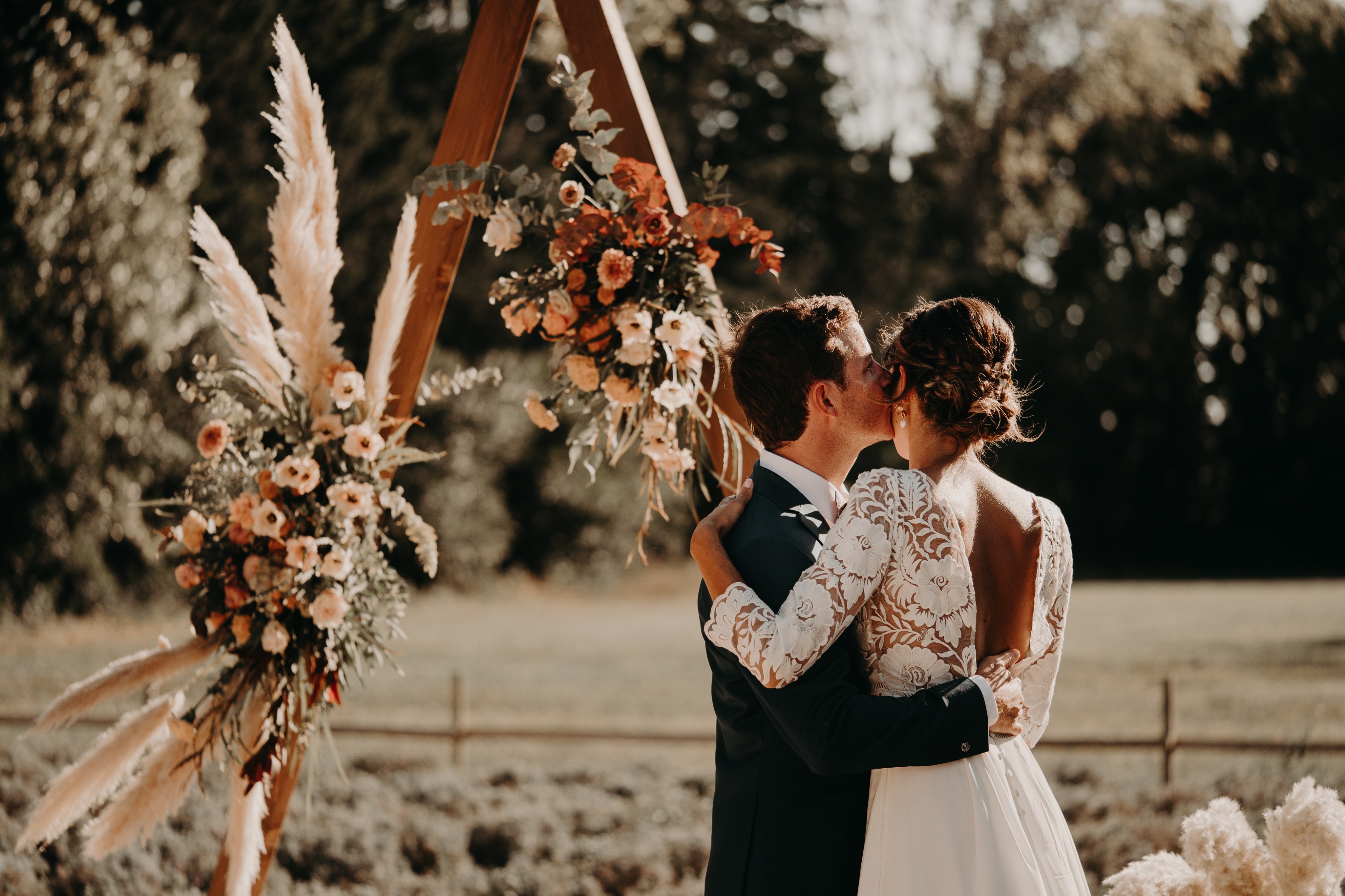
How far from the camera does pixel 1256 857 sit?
8.60 feet

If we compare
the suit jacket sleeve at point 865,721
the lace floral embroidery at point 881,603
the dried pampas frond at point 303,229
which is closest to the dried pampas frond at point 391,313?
the dried pampas frond at point 303,229

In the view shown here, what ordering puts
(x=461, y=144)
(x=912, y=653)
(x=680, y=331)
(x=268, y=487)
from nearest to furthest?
(x=912, y=653)
(x=680, y=331)
(x=268, y=487)
(x=461, y=144)

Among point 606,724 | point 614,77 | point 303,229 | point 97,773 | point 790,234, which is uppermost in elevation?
point 790,234

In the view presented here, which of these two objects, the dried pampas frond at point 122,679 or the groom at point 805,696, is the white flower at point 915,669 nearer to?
the groom at point 805,696

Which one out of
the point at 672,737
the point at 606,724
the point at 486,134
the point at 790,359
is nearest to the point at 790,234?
the point at 606,724

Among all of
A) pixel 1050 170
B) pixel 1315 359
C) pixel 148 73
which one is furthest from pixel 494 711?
pixel 1050 170

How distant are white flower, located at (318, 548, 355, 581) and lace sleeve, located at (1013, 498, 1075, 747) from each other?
177 cm

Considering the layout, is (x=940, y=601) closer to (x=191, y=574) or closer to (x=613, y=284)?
(x=613, y=284)

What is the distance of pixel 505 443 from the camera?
17.2m

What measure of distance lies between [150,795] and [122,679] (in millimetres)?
346

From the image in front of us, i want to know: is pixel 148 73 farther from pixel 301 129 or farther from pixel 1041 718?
pixel 1041 718

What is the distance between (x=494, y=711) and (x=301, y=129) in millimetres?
8459

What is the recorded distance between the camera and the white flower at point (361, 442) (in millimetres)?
3016

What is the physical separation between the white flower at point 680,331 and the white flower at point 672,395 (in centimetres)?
10
